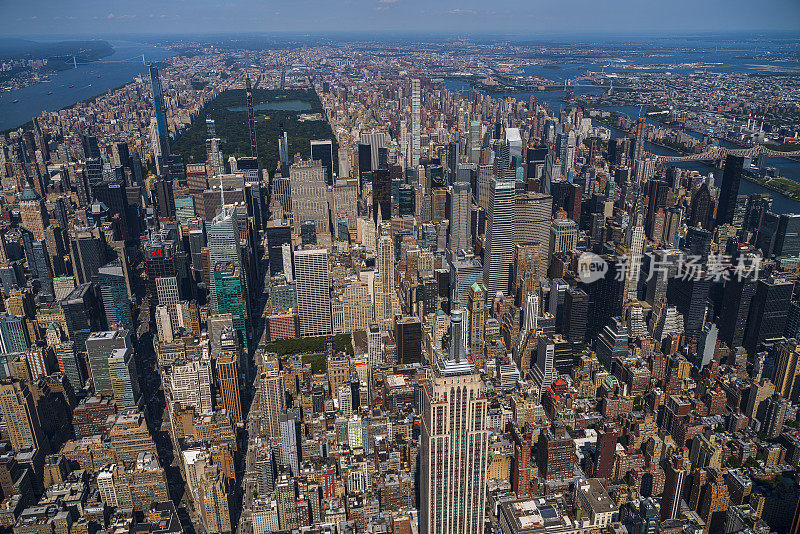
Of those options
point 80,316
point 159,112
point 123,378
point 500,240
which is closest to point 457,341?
point 123,378

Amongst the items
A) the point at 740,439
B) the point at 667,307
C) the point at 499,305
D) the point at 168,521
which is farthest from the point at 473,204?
the point at 168,521

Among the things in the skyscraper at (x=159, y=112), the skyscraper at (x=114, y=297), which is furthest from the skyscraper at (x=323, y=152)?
the skyscraper at (x=114, y=297)

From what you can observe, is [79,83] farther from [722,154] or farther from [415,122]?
[722,154]

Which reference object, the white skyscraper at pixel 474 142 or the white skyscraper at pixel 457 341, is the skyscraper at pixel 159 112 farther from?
the white skyscraper at pixel 457 341

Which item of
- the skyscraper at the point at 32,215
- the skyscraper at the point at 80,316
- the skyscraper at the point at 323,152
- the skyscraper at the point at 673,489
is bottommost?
the skyscraper at the point at 673,489

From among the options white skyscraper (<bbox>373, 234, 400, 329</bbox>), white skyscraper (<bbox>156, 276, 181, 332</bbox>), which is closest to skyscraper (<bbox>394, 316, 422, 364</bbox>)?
→ white skyscraper (<bbox>373, 234, 400, 329</bbox>)

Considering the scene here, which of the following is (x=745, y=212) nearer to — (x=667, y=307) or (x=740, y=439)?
(x=667, y=307)
